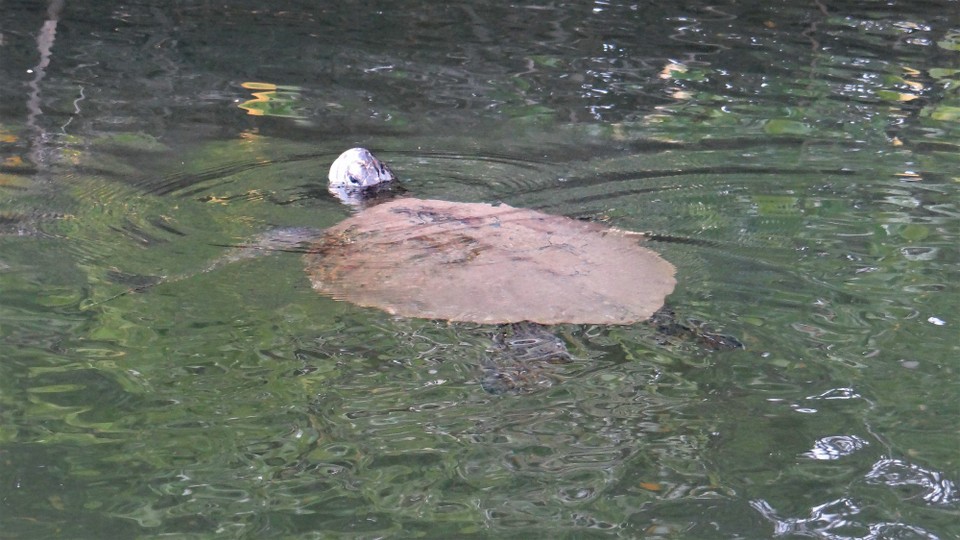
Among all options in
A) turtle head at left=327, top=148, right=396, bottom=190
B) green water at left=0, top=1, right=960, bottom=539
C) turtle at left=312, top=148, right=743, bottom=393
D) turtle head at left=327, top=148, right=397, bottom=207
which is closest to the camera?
green water at left=0, top=1, right=960, bottom=539

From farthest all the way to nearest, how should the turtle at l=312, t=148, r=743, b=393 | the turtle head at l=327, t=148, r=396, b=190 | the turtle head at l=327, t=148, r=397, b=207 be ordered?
the turtle head at l=327, t=148, r=396, b=190, the turtle head at l=327, t=148, r=397, b=207, the turtle at l=312, t=148, r=743, b=393

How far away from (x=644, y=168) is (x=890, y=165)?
1.45 meters

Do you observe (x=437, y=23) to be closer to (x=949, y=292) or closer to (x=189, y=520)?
(x=949, y=292)

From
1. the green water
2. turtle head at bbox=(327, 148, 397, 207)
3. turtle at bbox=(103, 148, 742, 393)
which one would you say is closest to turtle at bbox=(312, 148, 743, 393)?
turtle at bbox=(103, 148, 742, 393)

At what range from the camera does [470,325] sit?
13.0ft

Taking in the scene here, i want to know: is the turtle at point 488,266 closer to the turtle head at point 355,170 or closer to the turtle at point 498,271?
the turtle at point 498,271

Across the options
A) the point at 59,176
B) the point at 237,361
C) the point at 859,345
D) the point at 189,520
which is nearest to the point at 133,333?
the point at 237,361

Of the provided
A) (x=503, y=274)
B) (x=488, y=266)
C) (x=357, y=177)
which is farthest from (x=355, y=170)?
(x=503, y=274)

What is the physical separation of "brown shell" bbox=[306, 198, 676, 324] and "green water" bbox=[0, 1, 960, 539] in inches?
5.1

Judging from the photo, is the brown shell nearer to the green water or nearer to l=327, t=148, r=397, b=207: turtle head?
the green water

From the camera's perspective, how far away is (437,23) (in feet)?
31.0

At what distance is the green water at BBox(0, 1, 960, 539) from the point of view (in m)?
3.01

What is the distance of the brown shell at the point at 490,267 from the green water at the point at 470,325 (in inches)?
5.1

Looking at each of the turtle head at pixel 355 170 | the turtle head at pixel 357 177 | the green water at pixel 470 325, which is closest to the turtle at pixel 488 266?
the green water at pixel 470 325
